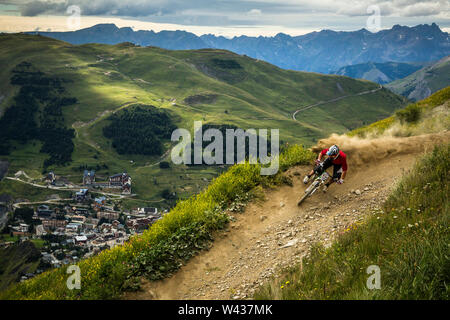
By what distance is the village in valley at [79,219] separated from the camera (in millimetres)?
112812

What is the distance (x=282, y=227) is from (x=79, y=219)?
161 metres

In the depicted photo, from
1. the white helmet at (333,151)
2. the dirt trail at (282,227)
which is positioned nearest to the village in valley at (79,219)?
the dirt trail at (282,227)

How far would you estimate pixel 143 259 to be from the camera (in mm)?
9297

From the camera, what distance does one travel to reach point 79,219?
15250 cm

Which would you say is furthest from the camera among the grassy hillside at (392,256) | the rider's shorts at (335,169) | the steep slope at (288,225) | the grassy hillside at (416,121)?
the grassy hillside at (416,121)

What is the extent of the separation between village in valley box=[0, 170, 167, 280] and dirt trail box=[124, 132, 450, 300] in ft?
303

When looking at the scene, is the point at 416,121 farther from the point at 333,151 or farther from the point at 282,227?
the point at 282,227

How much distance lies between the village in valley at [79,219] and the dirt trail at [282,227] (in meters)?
92.2

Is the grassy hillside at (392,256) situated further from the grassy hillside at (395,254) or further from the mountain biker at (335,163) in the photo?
the mountain biker at (335,163)

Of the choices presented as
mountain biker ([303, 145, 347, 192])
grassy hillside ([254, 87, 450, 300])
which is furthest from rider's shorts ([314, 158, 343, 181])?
grassy hillside ([254, 87, 450, 300])

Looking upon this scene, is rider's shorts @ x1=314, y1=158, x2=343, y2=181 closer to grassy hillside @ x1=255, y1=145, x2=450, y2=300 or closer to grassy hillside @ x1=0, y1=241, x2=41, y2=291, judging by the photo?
grassy hillside @ x1=255, y1=145, x2=450, y2=300

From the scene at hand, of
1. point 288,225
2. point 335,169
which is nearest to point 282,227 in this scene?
point 288,225
